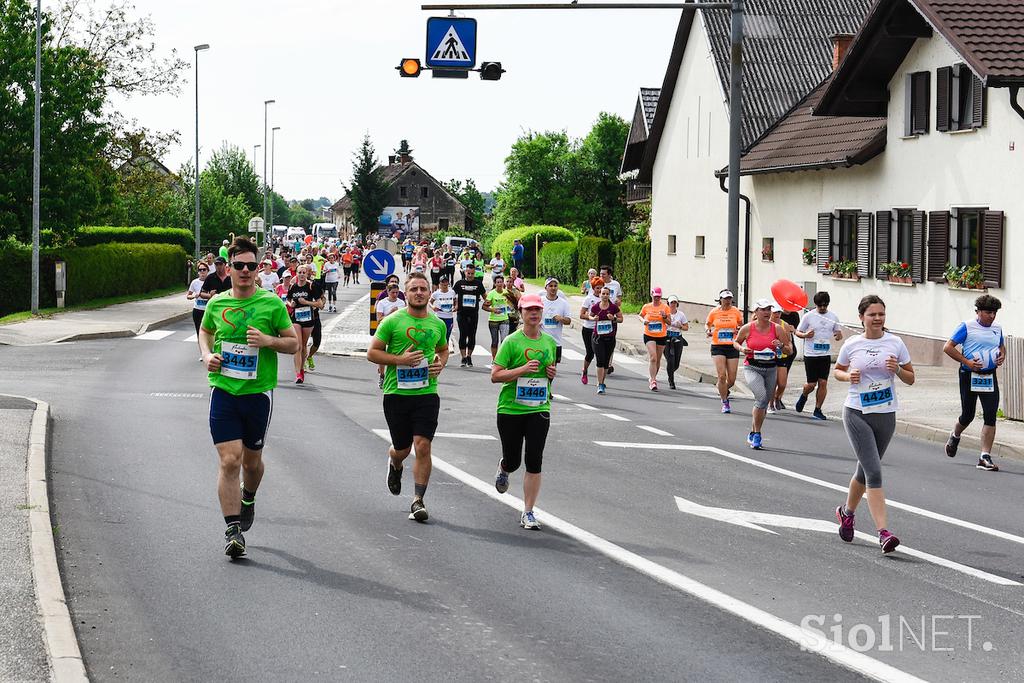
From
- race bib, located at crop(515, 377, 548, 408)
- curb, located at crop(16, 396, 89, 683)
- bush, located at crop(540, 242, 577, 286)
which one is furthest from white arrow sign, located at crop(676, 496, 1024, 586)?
bush, located at crop(540, 242, 577, 286)

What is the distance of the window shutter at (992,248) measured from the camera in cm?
2422

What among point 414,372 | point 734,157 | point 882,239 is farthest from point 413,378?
point 882,239

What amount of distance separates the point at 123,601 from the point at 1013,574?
551cm

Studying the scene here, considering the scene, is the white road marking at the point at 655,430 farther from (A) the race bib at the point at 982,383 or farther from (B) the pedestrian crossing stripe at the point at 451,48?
(B) the pedestrian crossing stripe at the point at 451,48

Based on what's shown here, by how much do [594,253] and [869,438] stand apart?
47.7 meters

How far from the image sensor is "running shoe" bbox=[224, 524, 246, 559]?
8.96 m

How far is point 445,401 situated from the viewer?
790 inches

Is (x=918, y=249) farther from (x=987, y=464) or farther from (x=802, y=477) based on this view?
(x=802, y=477)

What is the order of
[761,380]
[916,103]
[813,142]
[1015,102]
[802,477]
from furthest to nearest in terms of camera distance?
[813,142] → [916,103] → [1015,102] → [761,380] → [802,477]

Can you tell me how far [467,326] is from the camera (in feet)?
85.4

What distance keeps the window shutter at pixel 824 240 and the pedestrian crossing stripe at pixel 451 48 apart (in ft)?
47.6

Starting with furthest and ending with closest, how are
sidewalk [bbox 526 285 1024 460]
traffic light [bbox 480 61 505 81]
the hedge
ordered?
the hedge → traffic light [bbox 480 61 505 81] → sidewalk [bbox 526 285 1024 460]

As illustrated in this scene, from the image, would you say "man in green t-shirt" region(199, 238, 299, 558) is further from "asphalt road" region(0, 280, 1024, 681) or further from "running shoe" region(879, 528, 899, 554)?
"running shoe" region(879, 528, 899, 554)

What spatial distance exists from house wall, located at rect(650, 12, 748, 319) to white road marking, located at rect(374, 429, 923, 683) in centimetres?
2839
